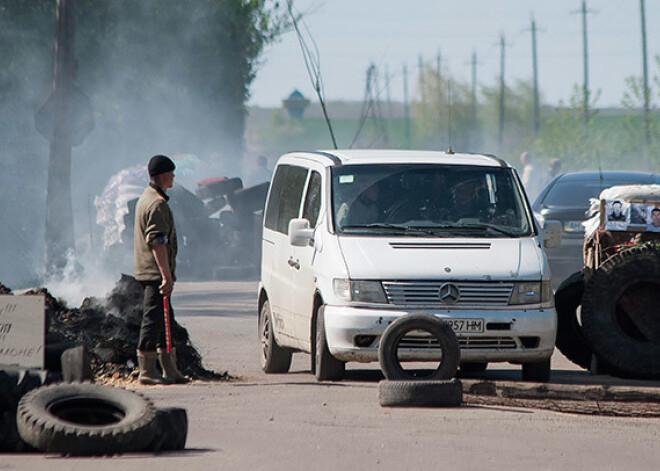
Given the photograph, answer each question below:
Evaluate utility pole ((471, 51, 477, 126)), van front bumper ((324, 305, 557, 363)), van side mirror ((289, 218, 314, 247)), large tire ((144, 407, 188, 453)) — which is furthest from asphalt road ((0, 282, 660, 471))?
utility pole ((471, 51, 477, 126))

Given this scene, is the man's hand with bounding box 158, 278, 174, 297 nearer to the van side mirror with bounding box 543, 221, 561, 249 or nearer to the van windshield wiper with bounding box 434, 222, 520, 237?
the van windshield wiper with bounding box 434, 222, 520, 237

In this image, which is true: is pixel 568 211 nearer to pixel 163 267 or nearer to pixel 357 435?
pixel 163 267

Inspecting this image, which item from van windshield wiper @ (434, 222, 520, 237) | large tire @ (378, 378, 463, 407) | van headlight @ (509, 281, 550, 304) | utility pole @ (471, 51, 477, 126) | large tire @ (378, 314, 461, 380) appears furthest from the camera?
utility pole @ (471, 51, 477, 126)

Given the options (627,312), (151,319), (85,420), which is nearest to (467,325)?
(627,312)

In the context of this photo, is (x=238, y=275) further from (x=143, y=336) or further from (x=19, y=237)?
(x=143, y=336)

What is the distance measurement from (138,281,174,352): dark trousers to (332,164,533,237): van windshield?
4.96ft

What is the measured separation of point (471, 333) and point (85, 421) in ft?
11.8

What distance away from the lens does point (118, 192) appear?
105 ft

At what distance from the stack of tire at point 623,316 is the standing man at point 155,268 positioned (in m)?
3.48

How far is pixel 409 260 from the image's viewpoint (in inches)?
434

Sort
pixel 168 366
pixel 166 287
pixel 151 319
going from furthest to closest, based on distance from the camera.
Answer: pixel 168 366, pixel 151 319, pixel 166 287

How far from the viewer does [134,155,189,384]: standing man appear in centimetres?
1120

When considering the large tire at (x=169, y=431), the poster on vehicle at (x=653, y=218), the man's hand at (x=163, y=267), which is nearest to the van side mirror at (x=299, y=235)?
the man's hand at (x=163, y=267)

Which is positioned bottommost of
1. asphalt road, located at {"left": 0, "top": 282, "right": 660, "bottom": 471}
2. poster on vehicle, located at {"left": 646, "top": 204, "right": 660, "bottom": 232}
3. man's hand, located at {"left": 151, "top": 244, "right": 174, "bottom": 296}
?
asphalt road, located at {"left": 0, "top": 282, "right": 660, "bottom": 471}
